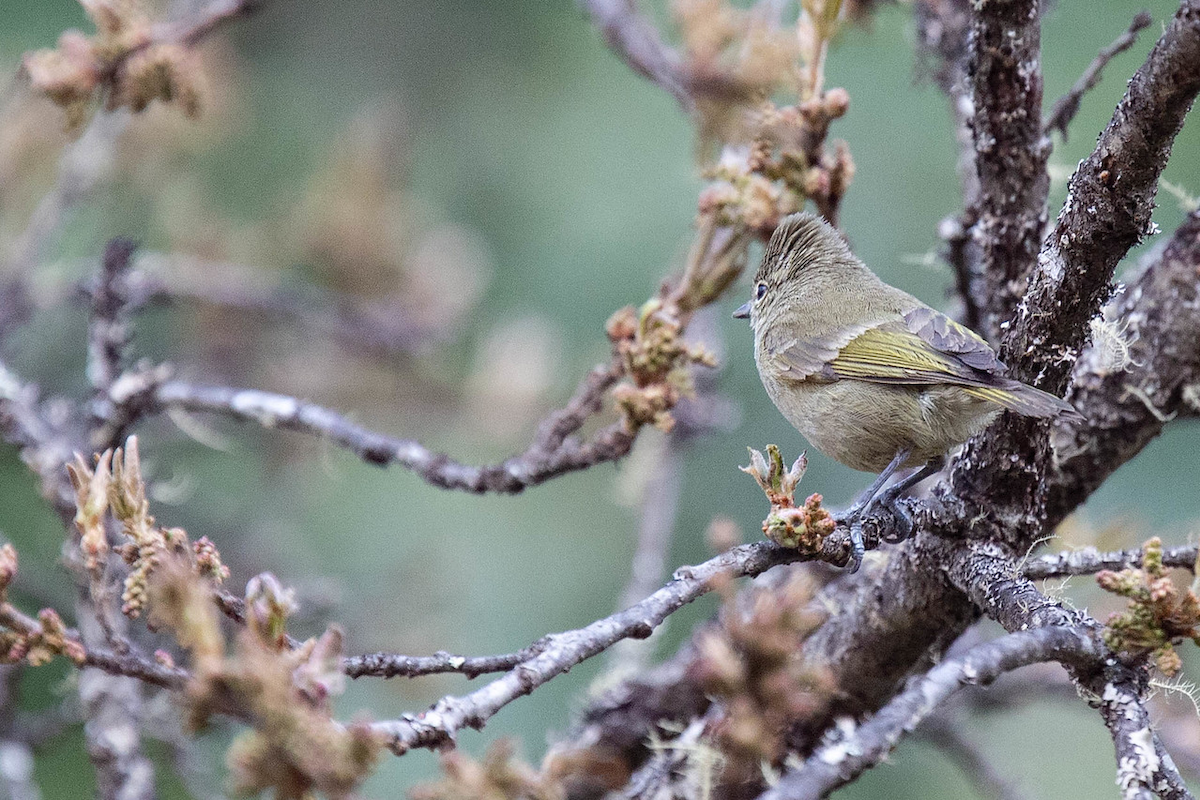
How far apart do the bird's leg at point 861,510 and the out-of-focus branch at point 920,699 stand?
555mm

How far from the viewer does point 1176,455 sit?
259 inches

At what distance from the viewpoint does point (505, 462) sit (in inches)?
117

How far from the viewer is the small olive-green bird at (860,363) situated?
3.23 meters

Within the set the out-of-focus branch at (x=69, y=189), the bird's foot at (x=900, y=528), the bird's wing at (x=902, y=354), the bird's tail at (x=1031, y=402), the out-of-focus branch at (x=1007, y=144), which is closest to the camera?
the bird's tail at (x=1031, y=402)

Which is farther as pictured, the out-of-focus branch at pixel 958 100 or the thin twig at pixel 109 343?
the thin twig at pixel 109 343

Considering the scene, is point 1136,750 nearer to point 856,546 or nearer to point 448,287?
point 856,546

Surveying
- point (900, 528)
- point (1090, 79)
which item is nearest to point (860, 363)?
point (900, 528)

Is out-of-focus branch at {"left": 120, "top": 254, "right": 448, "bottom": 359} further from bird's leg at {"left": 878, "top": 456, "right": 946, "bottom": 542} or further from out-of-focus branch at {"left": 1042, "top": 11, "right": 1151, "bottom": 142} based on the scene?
out-of-focus branch at {"left": 1042, "top": 11, "right": 1151, "bottom": 142}

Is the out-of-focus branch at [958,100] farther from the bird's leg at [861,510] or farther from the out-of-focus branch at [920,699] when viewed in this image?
the out-of-focus branch at [920,699]

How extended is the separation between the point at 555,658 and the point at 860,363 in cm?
195

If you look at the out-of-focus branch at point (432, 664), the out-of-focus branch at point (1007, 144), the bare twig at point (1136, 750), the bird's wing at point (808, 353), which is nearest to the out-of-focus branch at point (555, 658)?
the out-of-focus branch at point (432, 664)

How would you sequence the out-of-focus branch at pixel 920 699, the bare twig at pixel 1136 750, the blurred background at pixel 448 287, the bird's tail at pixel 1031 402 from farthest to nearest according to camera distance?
the blurred background at pixel 448 287 → the bird's tail at pixel 1031 402 → the bare twig at pixel 1136 750 → the out-of-focus branch at pixel 920 699

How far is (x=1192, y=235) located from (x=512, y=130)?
5.94 m

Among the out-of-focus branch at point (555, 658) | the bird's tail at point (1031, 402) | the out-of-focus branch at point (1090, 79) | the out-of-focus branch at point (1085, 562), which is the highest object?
the out-of-focus branch at point (1090, 79)
